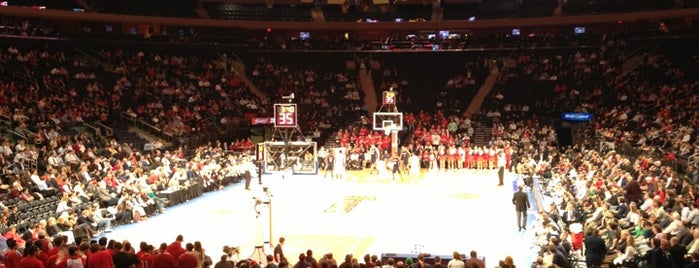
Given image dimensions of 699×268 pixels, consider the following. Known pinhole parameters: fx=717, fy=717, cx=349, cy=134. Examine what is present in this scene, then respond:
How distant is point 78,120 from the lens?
30.8 metres

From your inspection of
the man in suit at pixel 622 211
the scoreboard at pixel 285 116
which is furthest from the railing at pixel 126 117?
the man in suit at pixel 622 211

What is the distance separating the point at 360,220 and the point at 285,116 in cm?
437

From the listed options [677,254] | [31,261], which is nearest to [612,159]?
[677,254]

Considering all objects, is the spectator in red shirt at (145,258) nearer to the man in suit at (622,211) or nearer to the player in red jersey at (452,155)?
the man in suit at (622,211)

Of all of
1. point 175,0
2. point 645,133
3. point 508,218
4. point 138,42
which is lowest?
point 508,218

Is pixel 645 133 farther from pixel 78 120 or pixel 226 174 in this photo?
pixel 78 120

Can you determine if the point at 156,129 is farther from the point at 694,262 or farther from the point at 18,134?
the point at 694,262

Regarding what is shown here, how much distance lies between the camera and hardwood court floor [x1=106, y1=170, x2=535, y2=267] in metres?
18.5

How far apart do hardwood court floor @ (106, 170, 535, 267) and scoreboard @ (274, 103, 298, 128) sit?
217 centimetres

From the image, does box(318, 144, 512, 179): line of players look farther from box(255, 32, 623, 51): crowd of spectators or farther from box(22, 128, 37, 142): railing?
box(255, 32, 623, 51): crowd of spectators

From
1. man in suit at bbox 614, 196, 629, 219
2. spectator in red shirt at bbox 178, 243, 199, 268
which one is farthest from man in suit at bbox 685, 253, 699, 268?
spectator in red shirt at bbox 178, 243, 199, 268

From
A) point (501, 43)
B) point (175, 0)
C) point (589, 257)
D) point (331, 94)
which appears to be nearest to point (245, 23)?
point (175, 0)

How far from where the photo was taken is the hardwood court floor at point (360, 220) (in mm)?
18500

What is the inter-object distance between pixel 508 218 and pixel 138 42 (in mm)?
27081
